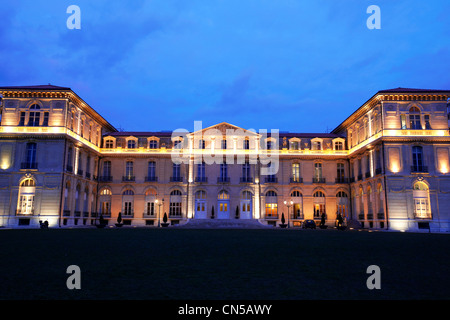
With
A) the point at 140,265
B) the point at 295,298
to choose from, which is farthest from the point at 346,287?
the point at 140,265

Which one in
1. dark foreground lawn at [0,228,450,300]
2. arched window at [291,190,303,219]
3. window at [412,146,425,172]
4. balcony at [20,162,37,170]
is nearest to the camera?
dark foreground lawn at [0,228,450,300]

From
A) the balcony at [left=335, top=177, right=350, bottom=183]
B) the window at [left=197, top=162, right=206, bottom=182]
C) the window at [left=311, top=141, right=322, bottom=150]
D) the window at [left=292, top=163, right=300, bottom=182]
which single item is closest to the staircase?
the window at [left=197, top=162, right=206, bottom=182]

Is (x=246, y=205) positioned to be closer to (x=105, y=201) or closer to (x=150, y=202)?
(x=150, y=202)

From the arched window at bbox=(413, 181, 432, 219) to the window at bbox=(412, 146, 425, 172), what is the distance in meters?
1.47

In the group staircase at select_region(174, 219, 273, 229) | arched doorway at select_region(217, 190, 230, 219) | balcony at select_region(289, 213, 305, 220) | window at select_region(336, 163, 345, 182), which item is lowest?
staircase at select_region(174, 219, 273, 229)

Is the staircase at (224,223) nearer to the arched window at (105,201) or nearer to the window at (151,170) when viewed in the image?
the window at (151,170)

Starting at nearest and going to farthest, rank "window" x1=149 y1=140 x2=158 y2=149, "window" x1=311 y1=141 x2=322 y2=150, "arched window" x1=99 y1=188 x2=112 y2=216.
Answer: "arched window" x1=99 y1=188 x2=112 y2=216
"window" x1=149 y1=140 x2=158 y2=149
"window" x1=311 y1=141 x2=322 y2=150

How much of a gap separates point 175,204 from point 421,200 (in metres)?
29.5

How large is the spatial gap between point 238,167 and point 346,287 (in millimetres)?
43977

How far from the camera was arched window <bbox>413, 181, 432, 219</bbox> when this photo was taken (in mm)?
38906

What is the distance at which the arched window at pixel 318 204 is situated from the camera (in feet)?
167

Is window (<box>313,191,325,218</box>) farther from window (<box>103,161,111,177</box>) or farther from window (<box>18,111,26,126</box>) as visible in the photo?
window (<box>18,111,26,126</box>)

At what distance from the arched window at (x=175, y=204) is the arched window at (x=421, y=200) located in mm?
28417
